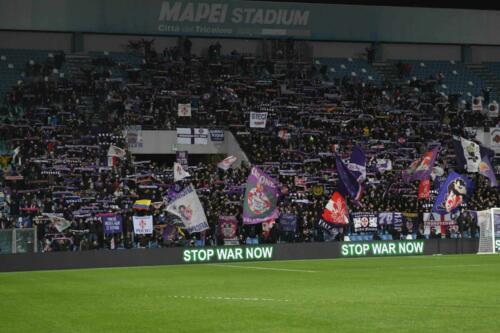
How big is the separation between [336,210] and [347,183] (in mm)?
2661

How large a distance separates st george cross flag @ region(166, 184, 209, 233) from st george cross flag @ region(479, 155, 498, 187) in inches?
628

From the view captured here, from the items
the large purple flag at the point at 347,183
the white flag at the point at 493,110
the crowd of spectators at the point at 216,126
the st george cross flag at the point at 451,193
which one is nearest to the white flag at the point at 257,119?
the crowd of spectators at the point at 216,126

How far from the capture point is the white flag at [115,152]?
46531mm

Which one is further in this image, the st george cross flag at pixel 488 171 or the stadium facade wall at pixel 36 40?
the stadium facade wall at pixel 36 40

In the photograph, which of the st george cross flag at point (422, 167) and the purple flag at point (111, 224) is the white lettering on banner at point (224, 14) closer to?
the st george cross flag at point (422, 167)

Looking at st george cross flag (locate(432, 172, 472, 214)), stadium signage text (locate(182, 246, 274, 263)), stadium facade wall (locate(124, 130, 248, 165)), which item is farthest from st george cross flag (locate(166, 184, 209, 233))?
st george cross flag (locate(432, 172, 472, 214))

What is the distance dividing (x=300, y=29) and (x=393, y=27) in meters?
6.25

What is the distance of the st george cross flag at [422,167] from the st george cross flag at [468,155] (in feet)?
11.4

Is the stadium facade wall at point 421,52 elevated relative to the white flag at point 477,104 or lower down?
elevated

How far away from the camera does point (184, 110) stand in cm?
5166

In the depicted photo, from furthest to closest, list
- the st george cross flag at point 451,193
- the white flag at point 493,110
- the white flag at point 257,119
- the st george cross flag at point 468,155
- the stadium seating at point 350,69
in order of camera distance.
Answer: the stadium seating at point 350,69, the white flag at point 493,110, the white flag at point 257,119, the st george cross flag at point 468,155, the st george cross flag at point 451,193

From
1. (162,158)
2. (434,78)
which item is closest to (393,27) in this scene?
(434,78)

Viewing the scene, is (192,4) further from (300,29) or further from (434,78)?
(434,78)

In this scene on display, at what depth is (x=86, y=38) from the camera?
188ft
